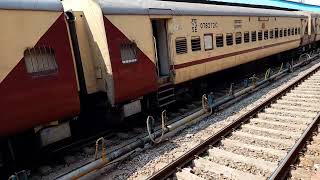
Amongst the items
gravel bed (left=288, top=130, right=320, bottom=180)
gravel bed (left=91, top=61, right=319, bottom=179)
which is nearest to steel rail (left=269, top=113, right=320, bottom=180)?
gravel bed (left=288, top=130, right=320, bottom=180)

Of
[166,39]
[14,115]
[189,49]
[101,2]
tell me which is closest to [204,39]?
[189,49]

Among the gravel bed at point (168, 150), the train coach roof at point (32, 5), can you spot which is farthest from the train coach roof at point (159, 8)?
the gravel bed at point (168, 150)

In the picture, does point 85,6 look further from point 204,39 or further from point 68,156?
point 204,39

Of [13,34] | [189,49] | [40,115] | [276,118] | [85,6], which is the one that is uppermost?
[85,6]

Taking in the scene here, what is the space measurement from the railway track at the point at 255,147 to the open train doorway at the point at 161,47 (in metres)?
3.21

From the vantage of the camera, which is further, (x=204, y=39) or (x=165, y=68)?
(x=204, y=39)

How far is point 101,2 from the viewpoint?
8508 millimetres

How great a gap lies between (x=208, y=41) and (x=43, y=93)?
765 centimetres

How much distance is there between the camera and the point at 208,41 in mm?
12938

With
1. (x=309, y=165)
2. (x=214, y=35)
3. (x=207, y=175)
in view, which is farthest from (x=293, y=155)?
(x=214, y=35)

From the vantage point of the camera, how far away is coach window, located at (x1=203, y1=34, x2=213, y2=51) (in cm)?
1274

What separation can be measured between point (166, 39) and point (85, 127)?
4.02 metres

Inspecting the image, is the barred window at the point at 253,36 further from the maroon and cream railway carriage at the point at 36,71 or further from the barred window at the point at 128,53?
the maroon and cream railway carriage at the point at 36,71

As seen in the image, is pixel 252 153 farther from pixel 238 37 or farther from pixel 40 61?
pixel 238 37
